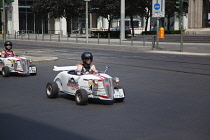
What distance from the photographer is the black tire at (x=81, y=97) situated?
9.10 metres

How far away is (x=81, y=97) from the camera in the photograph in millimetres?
9133

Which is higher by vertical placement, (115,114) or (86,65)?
(86,65)

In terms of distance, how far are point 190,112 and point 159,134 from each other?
2.04 metres

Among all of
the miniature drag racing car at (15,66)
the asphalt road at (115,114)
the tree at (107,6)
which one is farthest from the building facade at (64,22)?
the asphalt road at (115,114)

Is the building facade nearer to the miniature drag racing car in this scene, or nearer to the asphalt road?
the miniature drag racing car

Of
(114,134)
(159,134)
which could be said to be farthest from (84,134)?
(159,134)

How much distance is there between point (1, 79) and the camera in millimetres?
14180

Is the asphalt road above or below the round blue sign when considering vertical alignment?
below

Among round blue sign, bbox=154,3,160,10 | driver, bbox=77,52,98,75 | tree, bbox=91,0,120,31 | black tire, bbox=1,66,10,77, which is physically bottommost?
black tire, bbox=1,66,10,77

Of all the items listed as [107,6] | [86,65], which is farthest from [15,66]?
[107,6]

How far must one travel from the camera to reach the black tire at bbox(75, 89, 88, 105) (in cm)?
910

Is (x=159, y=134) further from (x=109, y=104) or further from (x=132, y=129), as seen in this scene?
(x=109, y=104)

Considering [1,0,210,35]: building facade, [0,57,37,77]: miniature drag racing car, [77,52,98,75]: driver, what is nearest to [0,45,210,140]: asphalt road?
[77,52,98,75]: driver

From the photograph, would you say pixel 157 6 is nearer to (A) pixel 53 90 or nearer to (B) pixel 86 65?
(B) pixel 86 65
